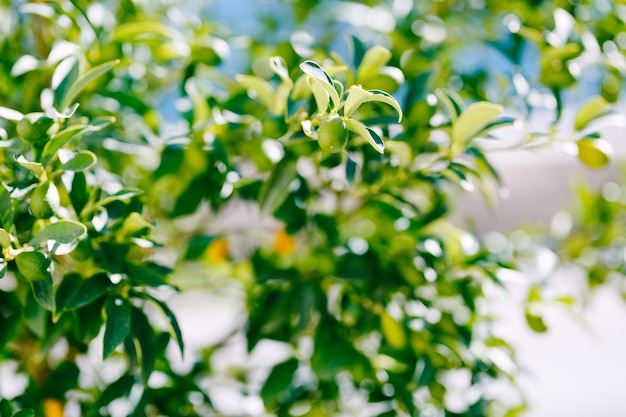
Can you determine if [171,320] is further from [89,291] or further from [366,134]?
[366,134]

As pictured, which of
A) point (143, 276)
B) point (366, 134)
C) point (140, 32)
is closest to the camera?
point (366, 134)

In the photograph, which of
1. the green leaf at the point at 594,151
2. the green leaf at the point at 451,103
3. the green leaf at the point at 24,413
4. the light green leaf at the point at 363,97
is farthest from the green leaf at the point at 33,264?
the green leaf at the point at 594,151

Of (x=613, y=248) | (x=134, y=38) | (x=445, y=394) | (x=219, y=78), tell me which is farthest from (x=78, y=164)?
(x=613, y=248)

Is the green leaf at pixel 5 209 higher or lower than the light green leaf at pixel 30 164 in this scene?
lower

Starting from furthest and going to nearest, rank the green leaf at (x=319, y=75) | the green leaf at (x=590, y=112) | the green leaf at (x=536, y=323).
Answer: the green leaf at (x=536, y=323) < the green leaf at (x=590, y=112) < the green leaf at (x=319, y=75)

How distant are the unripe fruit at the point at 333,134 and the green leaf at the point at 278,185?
17cm

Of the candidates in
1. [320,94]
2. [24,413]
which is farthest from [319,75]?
[24,413]

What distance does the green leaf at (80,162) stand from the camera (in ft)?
1.44

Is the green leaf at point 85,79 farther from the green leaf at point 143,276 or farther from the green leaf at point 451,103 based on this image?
the green leaf at point 451,103

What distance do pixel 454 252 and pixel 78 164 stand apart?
1.36ft

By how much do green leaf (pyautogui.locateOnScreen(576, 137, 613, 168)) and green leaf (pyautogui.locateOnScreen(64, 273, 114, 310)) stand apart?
0.41 meters

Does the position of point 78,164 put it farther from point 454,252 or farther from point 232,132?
point 454,252

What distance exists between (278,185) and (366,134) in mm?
194

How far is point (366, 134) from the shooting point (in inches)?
15.2
